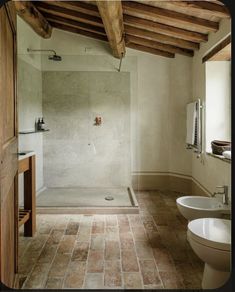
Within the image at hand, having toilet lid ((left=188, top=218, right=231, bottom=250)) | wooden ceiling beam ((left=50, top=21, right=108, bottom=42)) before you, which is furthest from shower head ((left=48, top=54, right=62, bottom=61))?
toilet lid ((left=188, top=218, right=231, bottom=250))

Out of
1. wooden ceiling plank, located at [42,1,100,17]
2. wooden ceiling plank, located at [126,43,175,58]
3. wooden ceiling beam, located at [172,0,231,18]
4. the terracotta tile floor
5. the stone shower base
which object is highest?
wooden ceiling plank, located at [42,1,100,17]

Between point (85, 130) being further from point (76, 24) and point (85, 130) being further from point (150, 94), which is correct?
point (76, 24)

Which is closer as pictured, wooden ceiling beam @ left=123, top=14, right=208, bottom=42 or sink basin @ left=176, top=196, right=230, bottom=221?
sink basin @ left=176, top=196, right=230, bottom=221

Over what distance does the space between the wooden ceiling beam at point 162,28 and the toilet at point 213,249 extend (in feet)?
8.51

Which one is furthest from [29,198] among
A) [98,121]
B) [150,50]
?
[150,50]

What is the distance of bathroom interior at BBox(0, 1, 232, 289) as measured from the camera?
243cm

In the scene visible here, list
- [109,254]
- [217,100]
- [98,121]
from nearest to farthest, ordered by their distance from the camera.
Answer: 1. [109,254]
2. [217,100]
3. [98,121]

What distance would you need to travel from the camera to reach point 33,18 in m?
4.07

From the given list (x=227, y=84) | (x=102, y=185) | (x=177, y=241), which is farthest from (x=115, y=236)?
(x=227, y=84)

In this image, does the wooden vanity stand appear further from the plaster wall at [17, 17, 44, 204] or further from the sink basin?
the sink basin

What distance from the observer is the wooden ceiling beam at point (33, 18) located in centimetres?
361

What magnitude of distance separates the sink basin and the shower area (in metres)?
2.24

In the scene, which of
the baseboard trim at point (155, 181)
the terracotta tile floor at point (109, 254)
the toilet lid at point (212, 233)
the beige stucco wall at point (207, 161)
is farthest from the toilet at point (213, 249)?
the baseboard trim at point (155, 181)

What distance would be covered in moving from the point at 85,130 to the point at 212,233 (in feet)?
11.3
